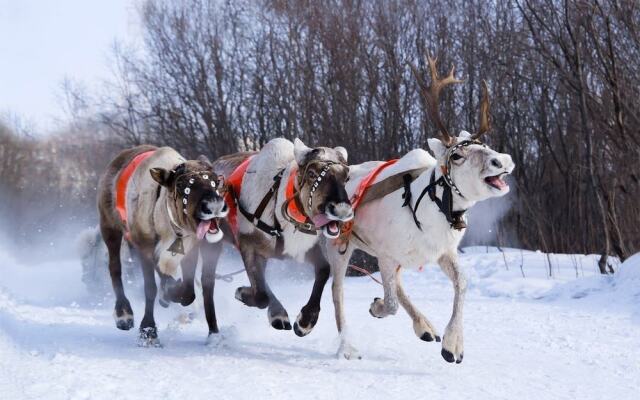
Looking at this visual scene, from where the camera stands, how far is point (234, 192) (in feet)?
20.1

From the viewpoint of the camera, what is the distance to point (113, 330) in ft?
22.3

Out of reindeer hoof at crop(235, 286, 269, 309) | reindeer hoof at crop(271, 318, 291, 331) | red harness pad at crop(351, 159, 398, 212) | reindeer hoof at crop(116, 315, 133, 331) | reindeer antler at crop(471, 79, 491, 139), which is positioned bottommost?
reindeer hoof at crop(116, 315, 133, 331)

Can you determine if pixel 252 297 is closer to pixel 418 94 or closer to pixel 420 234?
pixel 420 234

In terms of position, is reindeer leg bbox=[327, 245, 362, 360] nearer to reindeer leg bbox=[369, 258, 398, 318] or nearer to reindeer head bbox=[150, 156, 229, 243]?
reindeer leg bbox=[369, 258, 398, 318]

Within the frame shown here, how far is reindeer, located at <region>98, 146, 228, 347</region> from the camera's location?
529cm

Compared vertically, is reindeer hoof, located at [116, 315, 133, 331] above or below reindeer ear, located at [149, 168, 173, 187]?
below

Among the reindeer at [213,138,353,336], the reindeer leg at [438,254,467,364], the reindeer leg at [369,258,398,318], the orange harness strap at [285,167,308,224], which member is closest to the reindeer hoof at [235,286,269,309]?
the reindeer at [213,138,353,336]

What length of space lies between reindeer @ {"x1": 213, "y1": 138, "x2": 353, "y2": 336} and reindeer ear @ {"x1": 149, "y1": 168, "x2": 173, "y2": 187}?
690mm

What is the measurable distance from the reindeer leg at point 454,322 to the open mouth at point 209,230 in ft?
5.71

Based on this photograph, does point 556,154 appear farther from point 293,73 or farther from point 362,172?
point 362,172

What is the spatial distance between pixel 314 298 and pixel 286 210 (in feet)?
2.30

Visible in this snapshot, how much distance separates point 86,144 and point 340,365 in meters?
26.2

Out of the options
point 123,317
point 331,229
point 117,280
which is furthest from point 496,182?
point 117,280

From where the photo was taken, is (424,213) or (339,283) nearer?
(424,213)
